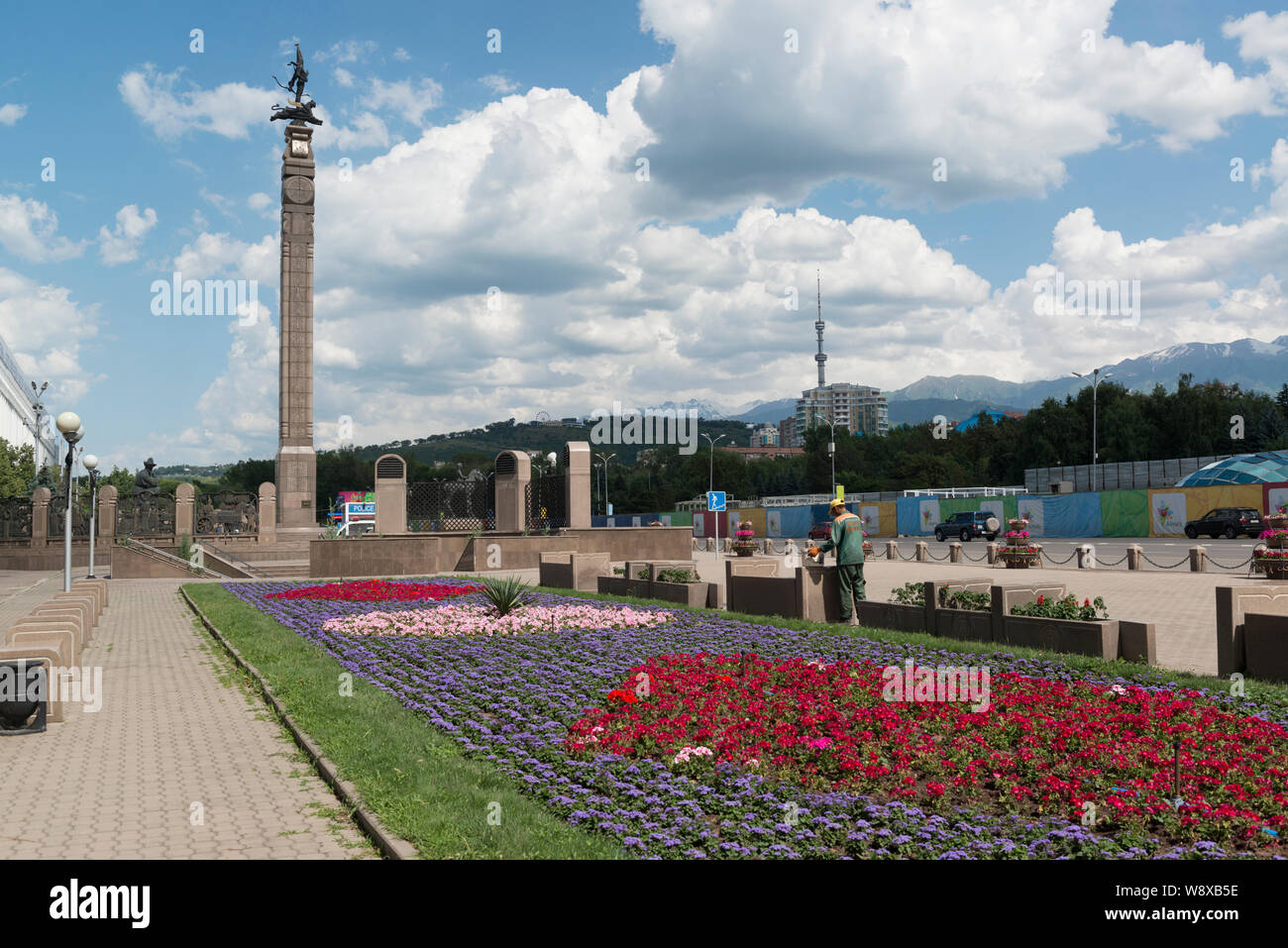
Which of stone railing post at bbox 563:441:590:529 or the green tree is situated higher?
the green tree

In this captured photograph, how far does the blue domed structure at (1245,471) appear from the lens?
48750mm

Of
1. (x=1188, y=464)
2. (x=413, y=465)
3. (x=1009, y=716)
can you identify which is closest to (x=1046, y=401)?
(x=1188, y=464)

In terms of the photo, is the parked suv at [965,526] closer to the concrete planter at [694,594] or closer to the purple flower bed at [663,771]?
the concrete planter at [694,594]

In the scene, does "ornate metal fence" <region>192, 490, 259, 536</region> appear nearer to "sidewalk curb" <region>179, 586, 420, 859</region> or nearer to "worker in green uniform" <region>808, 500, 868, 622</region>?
"worker in green uniform" <region>808, 500, 868, 622</region>

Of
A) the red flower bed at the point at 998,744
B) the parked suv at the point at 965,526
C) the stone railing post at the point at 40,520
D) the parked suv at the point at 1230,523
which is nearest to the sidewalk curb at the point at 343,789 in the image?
the red flower bed at the point at 998,744

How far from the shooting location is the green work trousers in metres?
14.4

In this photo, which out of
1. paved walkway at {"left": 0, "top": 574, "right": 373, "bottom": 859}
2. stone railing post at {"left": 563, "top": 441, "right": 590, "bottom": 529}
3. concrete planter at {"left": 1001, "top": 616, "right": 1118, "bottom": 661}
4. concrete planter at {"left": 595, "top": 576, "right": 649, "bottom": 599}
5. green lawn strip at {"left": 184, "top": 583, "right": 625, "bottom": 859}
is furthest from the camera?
stone railing post at {"left": 563, "top": 441, "right": 590, "bottom": 529}

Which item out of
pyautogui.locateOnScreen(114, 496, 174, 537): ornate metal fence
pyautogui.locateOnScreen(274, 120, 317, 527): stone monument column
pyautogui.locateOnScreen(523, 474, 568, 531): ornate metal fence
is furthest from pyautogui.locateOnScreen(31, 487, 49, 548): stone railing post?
pyautogui.locateOnScreen(523, 474, 568, 531): ornate metal fence

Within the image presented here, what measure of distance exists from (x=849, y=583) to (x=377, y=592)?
35.4ft

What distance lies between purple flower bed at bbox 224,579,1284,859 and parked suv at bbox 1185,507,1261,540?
1476 inches

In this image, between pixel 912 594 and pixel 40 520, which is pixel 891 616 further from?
pixel 40 520

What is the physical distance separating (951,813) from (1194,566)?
23538 mm

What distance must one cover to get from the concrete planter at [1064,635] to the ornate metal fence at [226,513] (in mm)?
35763

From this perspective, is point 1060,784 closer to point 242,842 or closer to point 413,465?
point 242,842
